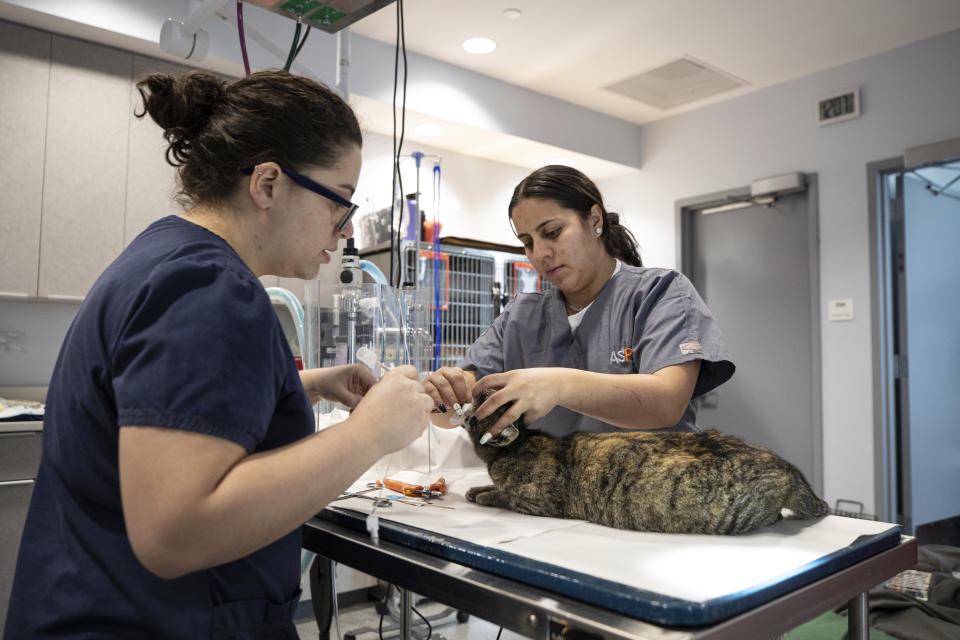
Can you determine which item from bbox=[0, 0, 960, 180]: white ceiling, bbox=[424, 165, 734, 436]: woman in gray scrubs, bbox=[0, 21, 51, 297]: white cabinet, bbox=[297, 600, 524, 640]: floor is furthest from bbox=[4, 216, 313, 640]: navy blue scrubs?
bbox=[0, 0, 960, 180]: white ceiling

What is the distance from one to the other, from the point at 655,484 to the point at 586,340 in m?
0.60

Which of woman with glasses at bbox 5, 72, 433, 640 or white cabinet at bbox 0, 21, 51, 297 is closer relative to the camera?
woman with glasses at bbox 5, 72, 433, 640

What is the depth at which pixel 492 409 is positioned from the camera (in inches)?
46.1

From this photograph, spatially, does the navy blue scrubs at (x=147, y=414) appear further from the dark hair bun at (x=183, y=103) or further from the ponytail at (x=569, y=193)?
the ponytail at (x=569, y=193)

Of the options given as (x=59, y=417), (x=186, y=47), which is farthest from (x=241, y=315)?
(x=186, y=47)

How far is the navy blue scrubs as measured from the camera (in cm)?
64

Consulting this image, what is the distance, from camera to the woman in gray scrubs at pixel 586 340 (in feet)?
4.11

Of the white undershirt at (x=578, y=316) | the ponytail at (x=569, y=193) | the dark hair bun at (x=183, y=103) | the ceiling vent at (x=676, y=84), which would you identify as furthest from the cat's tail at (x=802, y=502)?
the ceiling vent at (x=676, y=84)

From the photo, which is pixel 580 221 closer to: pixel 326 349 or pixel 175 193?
pixel 326 349

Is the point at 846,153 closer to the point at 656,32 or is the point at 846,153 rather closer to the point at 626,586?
the point at 656,32

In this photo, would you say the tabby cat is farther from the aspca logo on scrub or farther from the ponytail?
the ponytail

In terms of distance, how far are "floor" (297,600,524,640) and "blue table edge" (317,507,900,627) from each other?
1.84 metres

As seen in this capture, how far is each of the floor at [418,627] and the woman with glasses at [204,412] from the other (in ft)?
6.72

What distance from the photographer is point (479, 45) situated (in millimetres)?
3717
